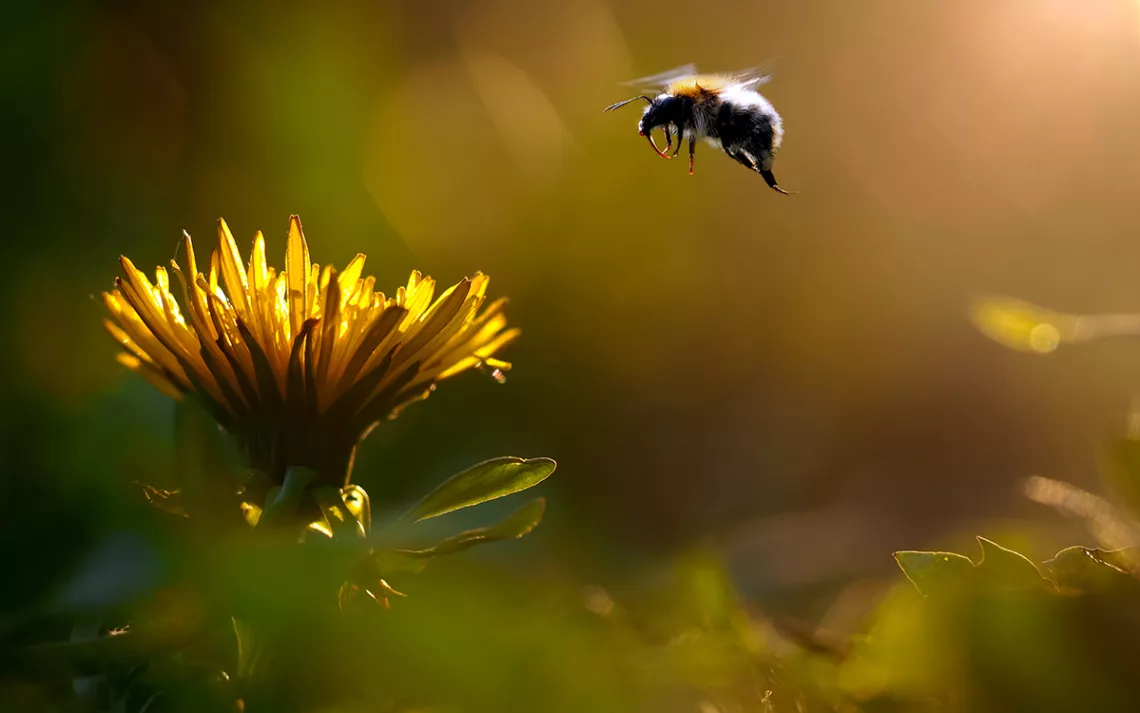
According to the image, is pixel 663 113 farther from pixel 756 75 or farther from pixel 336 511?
pixel 336 511

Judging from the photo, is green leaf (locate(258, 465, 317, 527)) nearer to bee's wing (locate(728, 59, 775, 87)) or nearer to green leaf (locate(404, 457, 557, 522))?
green leaf (locate(404, 457, 557, 522))

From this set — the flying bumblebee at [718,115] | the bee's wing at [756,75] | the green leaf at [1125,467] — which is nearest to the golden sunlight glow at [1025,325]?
the green leaf at [1125,467]

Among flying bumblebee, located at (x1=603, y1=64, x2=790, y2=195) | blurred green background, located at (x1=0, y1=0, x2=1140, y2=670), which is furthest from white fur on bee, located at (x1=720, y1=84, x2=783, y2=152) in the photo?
blurred green background, located at (x1=0, y1=0, x2=1140, y2=670)

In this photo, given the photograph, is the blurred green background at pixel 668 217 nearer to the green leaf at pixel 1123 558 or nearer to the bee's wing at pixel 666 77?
the bee's wing at pixel 666 77

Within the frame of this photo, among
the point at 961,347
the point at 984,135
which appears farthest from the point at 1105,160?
the point at 961,347

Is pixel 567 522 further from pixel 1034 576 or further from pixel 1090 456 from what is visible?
pixel 1090 456

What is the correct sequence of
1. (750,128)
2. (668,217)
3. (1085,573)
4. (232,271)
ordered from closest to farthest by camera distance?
(1085,573) → (232,271) → (750,128) → (668,217)

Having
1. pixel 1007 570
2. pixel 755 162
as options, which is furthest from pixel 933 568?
pixel 755 162

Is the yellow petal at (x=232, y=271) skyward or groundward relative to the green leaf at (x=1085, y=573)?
skyward
